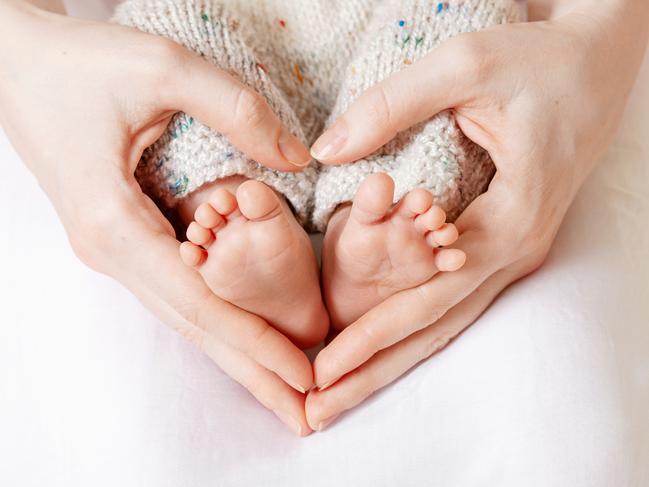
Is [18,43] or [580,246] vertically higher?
[18,43]

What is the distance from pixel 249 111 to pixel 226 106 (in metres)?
0.02

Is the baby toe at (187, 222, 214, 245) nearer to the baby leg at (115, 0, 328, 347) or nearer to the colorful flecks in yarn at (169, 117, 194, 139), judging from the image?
the baby leg at (115, 0, 328, 347)

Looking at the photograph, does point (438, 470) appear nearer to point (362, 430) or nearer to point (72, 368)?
point (362, 430)

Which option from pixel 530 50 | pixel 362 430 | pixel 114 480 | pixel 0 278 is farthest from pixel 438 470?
pixel 0 278

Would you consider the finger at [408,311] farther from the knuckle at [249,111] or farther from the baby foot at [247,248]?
the knuckle at [249,111]

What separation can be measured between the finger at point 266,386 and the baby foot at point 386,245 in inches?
4.6

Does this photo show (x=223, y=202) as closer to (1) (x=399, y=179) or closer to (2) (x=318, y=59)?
(1) (x=399, y=179)

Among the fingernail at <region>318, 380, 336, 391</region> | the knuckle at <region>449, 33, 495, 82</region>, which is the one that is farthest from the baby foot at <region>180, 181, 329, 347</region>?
the knuckle at <region>449, 33, 495, 82</region>

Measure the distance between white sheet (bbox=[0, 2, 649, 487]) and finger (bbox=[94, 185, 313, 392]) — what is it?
0.07 m

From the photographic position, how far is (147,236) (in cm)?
70

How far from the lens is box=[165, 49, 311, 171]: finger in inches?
26.1

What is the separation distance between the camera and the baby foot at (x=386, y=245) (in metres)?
0.63

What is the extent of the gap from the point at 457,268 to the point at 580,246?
0.24 meters

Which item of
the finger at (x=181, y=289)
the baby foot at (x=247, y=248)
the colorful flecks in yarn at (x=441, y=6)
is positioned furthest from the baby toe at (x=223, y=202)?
the colorful flecks in yarn at (x=441, y=6)
